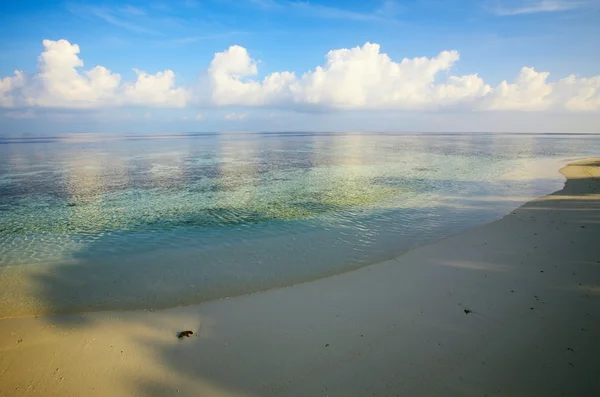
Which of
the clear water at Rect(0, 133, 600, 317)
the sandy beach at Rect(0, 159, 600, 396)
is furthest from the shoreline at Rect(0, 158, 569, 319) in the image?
the sandy beach at Rect(0, 159, 600, 396)

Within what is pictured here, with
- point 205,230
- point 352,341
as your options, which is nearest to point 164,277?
point 205,230

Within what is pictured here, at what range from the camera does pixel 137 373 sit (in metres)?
6.54

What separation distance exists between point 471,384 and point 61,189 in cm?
3569

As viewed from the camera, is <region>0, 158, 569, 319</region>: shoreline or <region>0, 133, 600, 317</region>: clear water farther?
<region>0, 133, 600, 317</region>: clear water

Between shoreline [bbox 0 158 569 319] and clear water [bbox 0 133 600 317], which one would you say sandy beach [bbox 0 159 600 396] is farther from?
clear water [bbox 0 133 600 317]

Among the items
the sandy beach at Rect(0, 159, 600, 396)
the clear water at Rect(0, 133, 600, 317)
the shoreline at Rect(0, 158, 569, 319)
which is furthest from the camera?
the clear water at Rect(0, 133, 600, 317)

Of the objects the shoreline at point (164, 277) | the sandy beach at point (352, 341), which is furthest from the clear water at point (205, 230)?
the sandy beach at point (352, 341)

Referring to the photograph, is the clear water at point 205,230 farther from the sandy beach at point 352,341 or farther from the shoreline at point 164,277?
the sandy beach at point 352,341

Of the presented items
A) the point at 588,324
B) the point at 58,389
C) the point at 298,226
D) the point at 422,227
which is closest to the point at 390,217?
the point at 422,227

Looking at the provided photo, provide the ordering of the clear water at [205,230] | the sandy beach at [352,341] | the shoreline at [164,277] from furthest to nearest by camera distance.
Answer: the clear water at [205,230] → the shoreline at [164,277] → the sandy beach at [352,341]

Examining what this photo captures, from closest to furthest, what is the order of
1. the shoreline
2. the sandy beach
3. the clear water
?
1. the sandy beach
2. the shoreline
3. the clear water

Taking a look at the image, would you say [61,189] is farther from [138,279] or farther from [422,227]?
[422,227]

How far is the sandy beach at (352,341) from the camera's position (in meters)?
Answer: 6.06

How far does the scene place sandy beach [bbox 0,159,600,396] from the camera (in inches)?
239
